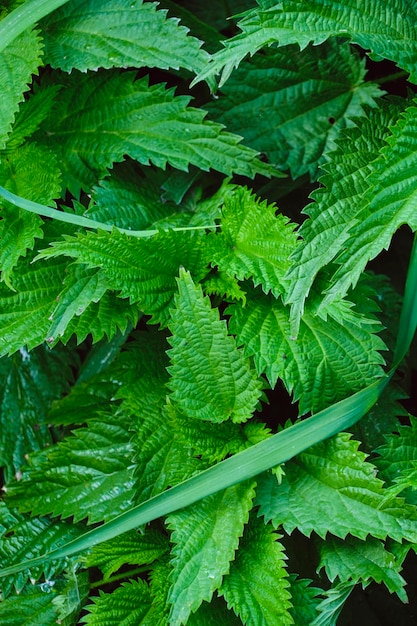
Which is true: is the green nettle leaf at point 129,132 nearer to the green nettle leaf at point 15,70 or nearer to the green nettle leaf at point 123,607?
the green nettle leaf at point 15,70

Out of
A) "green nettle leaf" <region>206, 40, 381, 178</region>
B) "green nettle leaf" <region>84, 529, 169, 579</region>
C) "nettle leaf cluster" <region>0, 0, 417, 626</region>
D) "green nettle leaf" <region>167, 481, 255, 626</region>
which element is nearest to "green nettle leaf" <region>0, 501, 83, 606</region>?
"nettle leaf cluster" <region>0, 0, 417, 626</region>

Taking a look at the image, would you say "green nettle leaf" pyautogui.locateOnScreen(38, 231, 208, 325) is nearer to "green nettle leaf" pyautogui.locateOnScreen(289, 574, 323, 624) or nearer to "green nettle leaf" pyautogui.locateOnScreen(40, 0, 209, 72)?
"green nettle leaf" pyautogui.locateOnScreen(40, 0, 209, 72)

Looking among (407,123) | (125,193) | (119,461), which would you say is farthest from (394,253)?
(119,461)

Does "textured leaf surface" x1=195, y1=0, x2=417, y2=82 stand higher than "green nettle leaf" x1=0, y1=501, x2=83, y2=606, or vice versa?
"textured leaf surface" x1=195, y1=0, x2=417, y2=82

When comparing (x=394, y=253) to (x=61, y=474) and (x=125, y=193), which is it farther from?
(x=61, y=474)

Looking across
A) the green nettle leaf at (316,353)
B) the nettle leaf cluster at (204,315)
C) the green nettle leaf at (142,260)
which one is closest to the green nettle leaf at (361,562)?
the nettle leaf cluster at (204,315)
